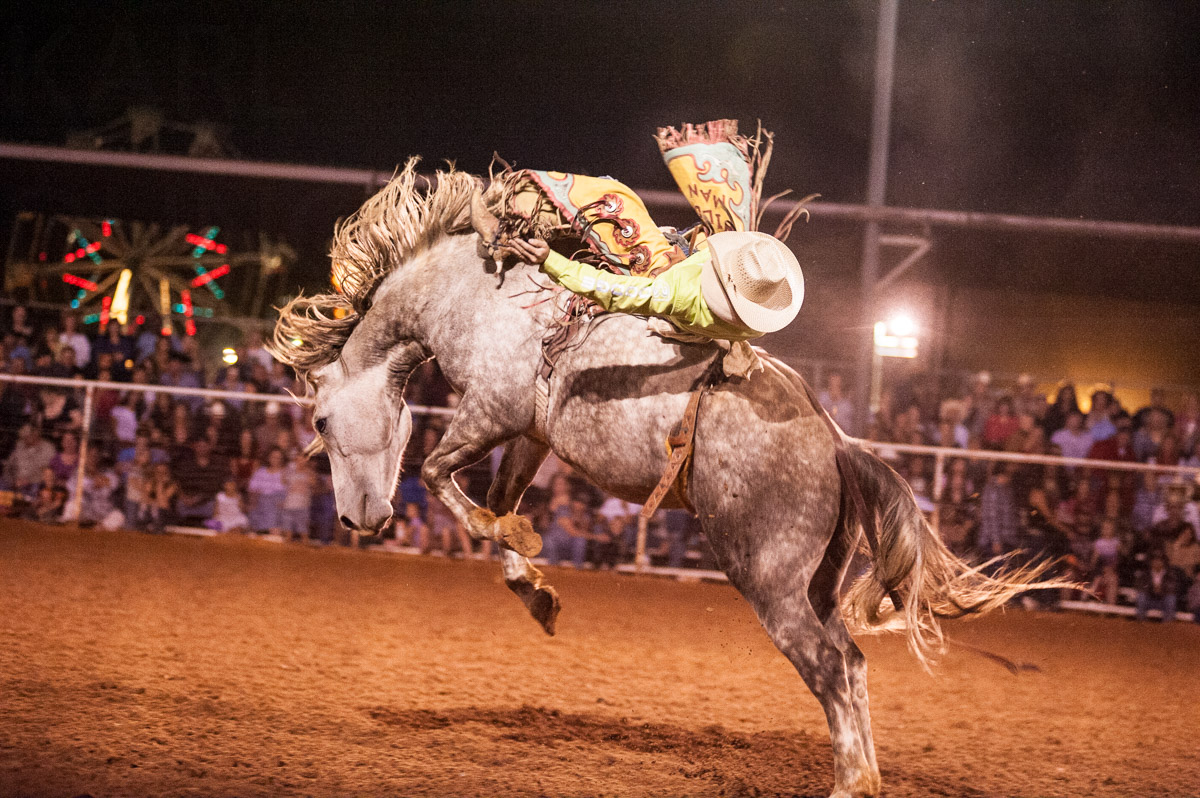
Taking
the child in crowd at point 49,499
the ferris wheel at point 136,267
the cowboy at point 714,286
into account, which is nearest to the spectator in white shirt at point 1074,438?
the cowboy at point 714,286

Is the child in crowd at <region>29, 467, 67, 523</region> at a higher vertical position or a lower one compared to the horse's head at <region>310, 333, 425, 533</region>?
lower

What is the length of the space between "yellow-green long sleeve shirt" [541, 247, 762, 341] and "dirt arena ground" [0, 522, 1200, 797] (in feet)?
5.36

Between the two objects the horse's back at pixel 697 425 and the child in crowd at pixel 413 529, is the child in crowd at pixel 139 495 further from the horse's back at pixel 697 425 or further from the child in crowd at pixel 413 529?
the horse's back at pixel 697 425

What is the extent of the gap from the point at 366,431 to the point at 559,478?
4.86 metres

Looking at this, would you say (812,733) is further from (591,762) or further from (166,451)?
(166,451)

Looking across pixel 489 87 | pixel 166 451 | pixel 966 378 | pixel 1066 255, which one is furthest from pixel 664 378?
pixel 1066 255

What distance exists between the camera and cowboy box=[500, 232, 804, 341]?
304cm

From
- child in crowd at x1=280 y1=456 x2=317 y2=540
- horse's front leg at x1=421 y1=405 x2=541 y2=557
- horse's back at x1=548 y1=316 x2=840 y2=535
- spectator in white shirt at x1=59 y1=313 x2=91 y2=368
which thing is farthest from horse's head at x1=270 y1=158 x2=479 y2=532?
spectator in white shirt at x1=59 y1=313 x2=91 y2=368

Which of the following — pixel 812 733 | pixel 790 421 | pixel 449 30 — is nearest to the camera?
pixel 790 421

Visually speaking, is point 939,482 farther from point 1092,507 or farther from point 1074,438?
point 1074,438

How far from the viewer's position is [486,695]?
4.72 m

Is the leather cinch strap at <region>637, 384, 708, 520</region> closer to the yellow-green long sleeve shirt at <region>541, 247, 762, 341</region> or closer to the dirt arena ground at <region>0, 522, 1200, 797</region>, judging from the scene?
the yellow-green long sleeve shirt at <region>541, 247, 762, 341</region>

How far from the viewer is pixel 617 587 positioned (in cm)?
812

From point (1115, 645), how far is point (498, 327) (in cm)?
575
